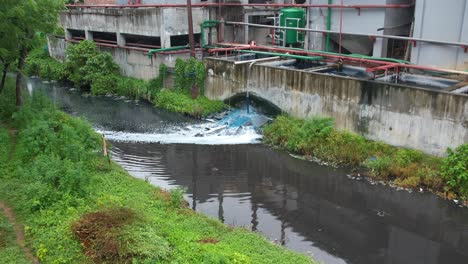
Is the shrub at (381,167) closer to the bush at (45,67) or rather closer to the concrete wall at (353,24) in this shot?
the concrete wall at (353,24)

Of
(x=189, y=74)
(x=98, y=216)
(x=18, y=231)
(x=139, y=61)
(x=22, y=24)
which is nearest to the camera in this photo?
(x=98, y=216)

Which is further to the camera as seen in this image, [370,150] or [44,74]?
[44,74]

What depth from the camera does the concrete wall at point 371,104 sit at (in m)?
15.5

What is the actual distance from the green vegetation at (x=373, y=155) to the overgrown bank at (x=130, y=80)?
5.68m

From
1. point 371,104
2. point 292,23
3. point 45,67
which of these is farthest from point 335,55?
point 45,67

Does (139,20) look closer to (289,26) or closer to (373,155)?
(289,26)

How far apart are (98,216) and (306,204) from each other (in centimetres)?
731

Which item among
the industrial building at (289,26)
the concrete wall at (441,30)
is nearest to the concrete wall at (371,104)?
the industrial building at (289,26)

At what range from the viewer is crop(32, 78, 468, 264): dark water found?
12336 mm

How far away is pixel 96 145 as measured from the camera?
17.5m

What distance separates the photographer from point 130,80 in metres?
29.1

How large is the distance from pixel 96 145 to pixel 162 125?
19.2 feet

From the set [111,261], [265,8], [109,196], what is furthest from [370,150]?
[265,8]

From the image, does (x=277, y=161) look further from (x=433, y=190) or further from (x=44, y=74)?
(x=44, y=74)
